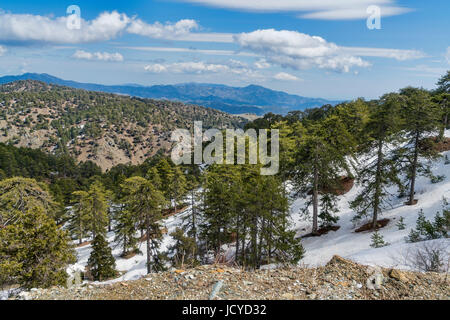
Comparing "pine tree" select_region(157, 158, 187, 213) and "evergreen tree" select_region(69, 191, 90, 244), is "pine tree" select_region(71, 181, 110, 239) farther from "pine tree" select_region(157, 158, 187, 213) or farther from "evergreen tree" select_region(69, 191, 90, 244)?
"pine tree" select_region(157, 158, 187, 213)

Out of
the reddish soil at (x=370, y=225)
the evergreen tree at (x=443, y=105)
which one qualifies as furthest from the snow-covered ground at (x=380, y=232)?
the evergreen tree at (x=443, y=105)

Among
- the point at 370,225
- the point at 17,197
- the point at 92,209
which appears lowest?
the point at 92,209

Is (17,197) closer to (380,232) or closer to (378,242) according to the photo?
(378,242)

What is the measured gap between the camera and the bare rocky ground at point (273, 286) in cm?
547

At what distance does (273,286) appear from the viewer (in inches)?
232

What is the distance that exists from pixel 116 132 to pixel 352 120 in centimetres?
18258

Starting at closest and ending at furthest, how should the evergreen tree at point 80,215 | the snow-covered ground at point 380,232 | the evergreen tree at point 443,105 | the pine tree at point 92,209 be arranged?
1. the snow-covered ground at point 380,232
2. the evergreen tree at point 443,105
3. the pine tree at point 92,209
4. the evergreen tree at point 80,215

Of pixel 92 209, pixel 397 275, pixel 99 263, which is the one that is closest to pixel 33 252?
pixel 99 263

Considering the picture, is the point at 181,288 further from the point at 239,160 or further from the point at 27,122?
the point at 27,122

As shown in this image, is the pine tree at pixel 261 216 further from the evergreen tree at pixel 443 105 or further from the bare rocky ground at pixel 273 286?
the evergreen tree at pixel 443 105

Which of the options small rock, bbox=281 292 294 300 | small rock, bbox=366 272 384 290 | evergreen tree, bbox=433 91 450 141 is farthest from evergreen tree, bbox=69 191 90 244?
evergreen tree, bbox=433 91 450 141

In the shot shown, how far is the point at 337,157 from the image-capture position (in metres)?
19.6

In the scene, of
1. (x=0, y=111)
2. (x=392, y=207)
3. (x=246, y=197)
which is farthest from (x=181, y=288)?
(x=0, y=111)

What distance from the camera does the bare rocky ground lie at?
215 inches
